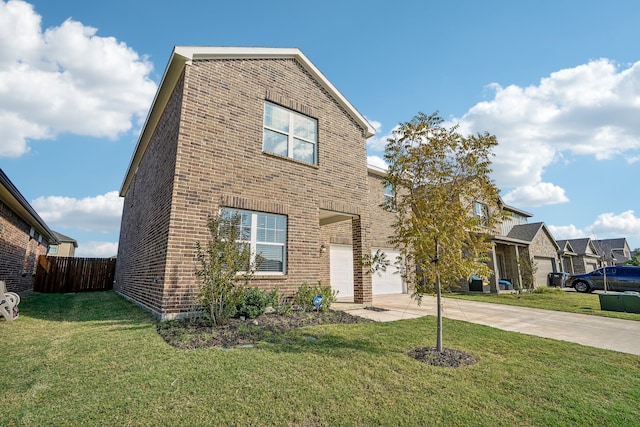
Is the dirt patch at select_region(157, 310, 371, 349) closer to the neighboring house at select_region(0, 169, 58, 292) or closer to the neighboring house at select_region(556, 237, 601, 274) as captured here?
the neighboring house at select_region(0, 169, 58, 292)

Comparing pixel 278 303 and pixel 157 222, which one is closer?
pixel 278 303

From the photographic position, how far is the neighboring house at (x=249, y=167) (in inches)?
279

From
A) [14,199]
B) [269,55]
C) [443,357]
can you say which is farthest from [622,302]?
[14,199]

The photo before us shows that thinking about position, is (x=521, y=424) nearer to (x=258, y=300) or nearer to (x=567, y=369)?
(x=567, y=369)

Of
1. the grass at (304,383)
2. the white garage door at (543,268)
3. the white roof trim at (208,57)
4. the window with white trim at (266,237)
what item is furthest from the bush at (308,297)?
the white garage door at (543,268)

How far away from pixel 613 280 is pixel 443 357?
2051cm

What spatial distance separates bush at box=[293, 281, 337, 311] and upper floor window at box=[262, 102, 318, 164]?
3.92 m

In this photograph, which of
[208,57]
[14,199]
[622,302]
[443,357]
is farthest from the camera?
[622,302]

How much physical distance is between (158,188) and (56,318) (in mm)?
3982

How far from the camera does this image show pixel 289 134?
30.7 ft

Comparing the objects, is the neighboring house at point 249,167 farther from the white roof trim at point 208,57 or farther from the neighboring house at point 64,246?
the neighboring house at point 64,246

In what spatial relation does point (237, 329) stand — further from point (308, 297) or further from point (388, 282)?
point (388, 282)

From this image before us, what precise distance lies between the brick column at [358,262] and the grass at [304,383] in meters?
4.32

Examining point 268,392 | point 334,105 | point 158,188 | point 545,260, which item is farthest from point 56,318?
point 545,260
